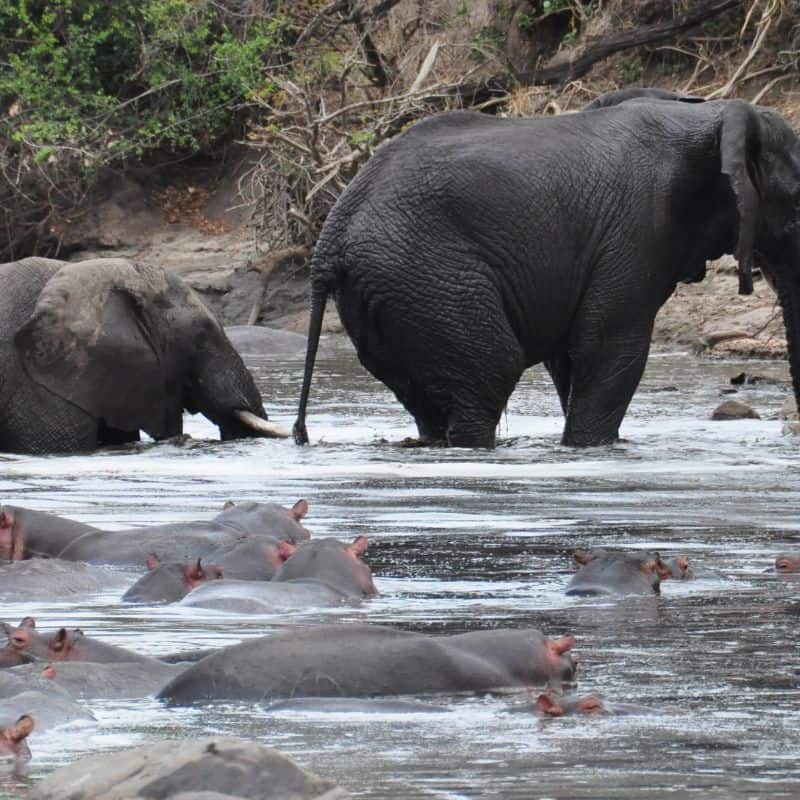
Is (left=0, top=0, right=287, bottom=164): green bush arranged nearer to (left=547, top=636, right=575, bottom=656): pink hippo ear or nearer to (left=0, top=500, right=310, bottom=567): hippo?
(left=0, top=500, right=310, bottom=567): hippo

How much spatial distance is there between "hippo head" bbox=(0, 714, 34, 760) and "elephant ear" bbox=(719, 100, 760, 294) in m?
7.72

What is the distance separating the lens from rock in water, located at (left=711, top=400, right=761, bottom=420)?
13.4 metres

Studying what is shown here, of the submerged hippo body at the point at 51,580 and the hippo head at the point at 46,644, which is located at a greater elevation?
the hippo head at the point at 46,644

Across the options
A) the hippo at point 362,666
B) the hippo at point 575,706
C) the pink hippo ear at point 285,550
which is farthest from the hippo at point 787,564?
the hippo at point 575,706

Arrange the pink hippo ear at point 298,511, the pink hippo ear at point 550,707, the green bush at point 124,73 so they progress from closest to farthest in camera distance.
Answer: the pink hippo ear at point 550,707 → the pink hippo ear at point 298,511 → the green bush at point 124,73

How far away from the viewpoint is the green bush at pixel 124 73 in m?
27.0

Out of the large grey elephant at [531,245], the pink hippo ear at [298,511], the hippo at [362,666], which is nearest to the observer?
the hippo at [362,666]

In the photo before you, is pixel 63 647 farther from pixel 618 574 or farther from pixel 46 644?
pixel 618 574

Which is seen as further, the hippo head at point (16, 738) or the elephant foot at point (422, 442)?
the elephant foot at point (422, 442)

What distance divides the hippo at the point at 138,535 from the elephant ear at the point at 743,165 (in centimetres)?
427

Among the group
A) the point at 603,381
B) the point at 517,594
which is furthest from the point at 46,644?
the point at 603,381

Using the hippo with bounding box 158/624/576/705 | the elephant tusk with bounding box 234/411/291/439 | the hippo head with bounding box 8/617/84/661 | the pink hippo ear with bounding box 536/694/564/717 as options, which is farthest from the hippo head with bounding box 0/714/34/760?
the elephant tusk with bounding box 234/411/291/439

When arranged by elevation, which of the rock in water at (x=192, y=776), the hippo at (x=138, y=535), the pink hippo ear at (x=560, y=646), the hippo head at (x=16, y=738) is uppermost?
the rock in water at (x=192, y=776)

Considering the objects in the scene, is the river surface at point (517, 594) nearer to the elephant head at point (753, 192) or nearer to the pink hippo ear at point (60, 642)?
the pink hippo ear at point (60, 642)
